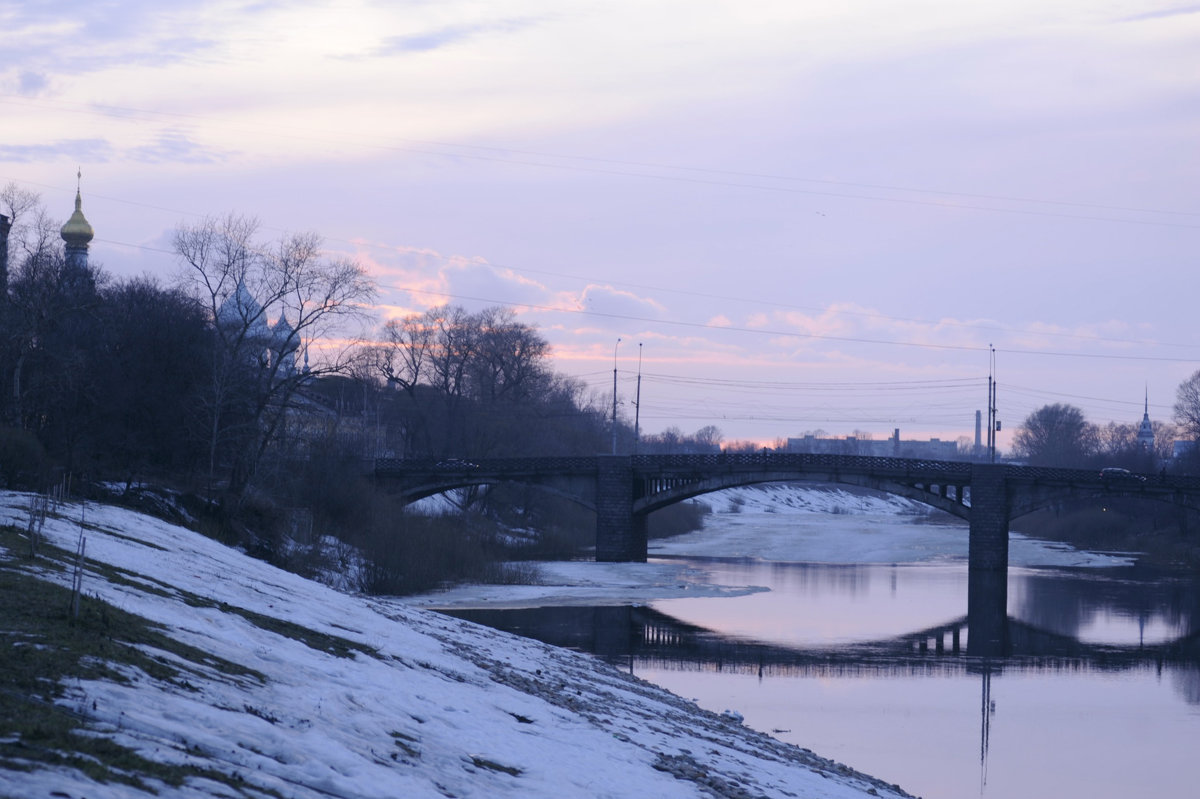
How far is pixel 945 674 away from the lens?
34.6 m

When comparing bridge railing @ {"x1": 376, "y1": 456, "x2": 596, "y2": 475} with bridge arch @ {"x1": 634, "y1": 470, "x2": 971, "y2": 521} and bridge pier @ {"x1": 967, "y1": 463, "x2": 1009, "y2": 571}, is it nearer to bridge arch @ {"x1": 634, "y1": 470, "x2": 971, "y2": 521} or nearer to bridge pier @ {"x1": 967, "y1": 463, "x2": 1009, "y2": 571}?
bridge arch @ {"x1": 634, "y1": 470, "x2": 971, "y2": 521}

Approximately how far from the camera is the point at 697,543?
94.6 meters

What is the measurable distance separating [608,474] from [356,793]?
64.1 metres

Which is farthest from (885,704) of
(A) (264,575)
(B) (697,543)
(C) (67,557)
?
(B) (697,543)

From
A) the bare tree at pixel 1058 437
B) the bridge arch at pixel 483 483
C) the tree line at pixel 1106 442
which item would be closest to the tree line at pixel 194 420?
the bridge arch at pixel 483 483

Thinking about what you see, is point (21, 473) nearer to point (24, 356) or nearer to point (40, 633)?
point (24, 356)

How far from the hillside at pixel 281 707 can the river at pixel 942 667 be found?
412cm

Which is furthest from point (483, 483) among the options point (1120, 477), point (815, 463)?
point (1120, 477)

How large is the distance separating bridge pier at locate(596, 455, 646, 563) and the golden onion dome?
133 ft

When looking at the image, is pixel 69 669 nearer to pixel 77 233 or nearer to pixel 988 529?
pixel 988 529

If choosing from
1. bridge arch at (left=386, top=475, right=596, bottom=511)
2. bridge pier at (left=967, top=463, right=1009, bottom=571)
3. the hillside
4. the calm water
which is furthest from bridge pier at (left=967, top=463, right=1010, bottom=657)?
the hillside

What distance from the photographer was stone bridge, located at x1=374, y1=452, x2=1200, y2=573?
69500 mm

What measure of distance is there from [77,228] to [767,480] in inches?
1974

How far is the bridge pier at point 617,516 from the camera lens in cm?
7244
